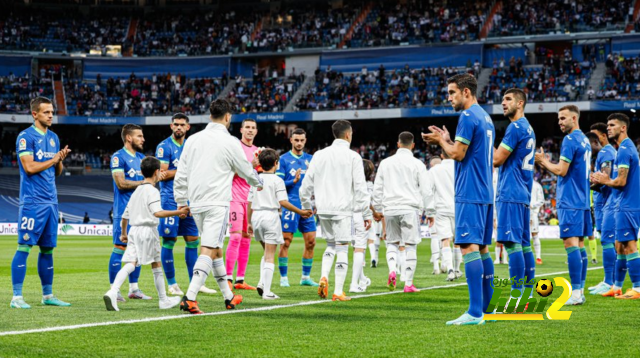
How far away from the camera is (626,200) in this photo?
11039mm

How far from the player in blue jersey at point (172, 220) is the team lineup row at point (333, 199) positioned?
18mm

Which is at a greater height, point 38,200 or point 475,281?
point 38,200

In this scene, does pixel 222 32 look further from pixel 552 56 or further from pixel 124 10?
pixel 552 56

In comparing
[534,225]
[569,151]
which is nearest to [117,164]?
[569,151]

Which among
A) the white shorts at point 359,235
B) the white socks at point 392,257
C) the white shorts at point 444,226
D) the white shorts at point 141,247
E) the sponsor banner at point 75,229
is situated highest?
the white shorts at point 141,247

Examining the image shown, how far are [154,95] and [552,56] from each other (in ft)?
100

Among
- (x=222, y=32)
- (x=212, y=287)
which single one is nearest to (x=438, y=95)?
(x=222, y=32)

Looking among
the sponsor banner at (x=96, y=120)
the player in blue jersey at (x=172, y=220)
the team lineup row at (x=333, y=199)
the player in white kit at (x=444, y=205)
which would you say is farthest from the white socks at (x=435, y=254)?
the sponsor banner at (x=96, y=120)

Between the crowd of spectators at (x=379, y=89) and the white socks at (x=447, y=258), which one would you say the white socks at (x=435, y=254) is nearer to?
the white socks at (x=447, y=258)

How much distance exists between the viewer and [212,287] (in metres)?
13.2

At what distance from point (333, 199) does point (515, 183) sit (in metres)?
2.67

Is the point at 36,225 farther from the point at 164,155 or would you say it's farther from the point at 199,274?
the point at 199,274

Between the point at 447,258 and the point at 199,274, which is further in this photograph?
the point at 447,258

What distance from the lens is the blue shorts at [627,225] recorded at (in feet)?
35.9
